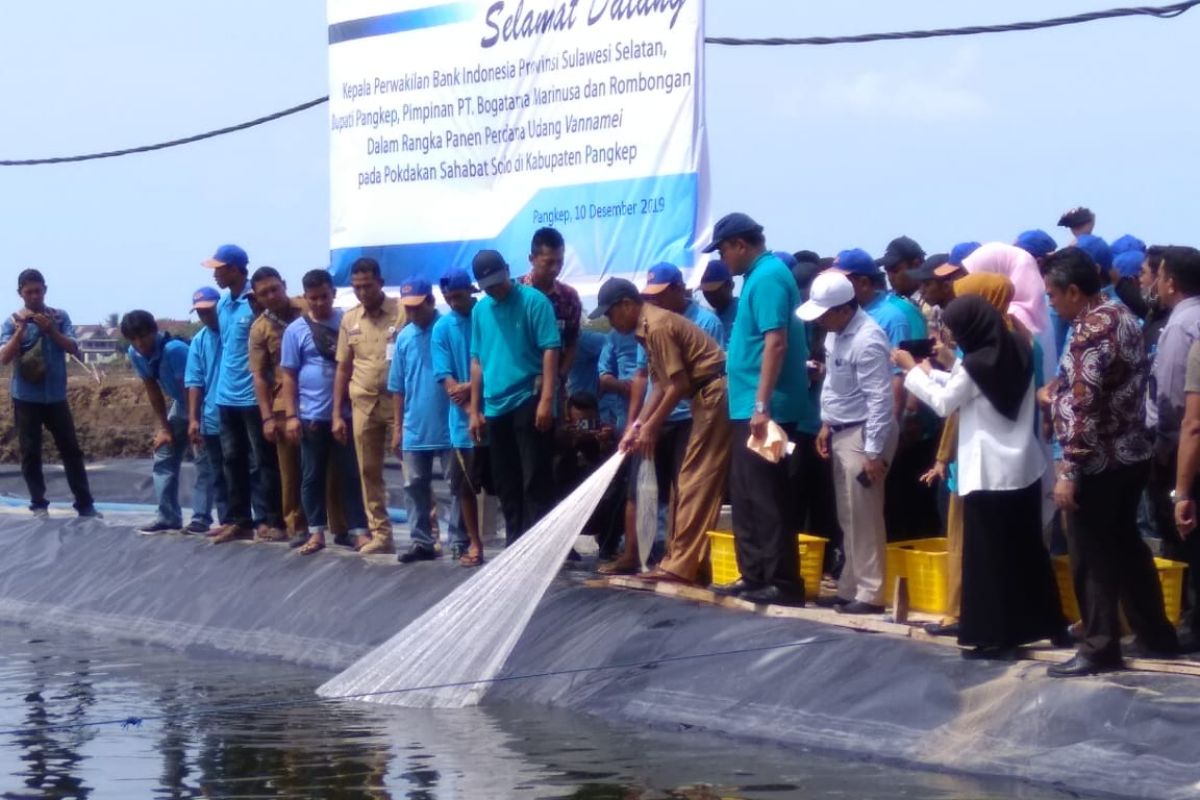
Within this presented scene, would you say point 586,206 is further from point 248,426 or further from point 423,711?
point 423,711

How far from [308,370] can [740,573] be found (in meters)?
3.98

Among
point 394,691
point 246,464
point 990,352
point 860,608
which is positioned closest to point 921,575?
point 860,608

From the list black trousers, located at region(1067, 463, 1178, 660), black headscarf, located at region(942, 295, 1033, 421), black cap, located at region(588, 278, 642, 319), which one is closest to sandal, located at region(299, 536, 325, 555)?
black cap, located at region(588, 278, 642, 319)

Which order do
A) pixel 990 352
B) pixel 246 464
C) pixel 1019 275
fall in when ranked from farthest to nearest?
pixel 246 464 < pixel 1019 275 < pixel 990 352

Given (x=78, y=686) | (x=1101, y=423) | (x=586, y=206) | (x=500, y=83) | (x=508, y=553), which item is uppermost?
(x=500, y=83)

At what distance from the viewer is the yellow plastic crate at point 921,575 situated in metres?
9.04

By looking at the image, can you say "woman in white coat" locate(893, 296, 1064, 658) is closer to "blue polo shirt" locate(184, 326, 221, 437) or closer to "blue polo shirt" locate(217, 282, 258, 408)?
"blue polo shirt" locate(217, 282, 258, 408)

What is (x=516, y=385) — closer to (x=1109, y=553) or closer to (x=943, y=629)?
(x=943, y=629)

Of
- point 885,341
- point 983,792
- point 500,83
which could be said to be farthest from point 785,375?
point 500,83

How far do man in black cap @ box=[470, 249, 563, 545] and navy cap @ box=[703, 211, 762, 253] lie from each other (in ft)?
4.98

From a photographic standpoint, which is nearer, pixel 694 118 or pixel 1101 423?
pixel 1101 423

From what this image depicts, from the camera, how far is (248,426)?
13180mm

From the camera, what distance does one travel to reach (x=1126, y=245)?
34.8 ft

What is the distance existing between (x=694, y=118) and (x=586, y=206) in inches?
42.8
